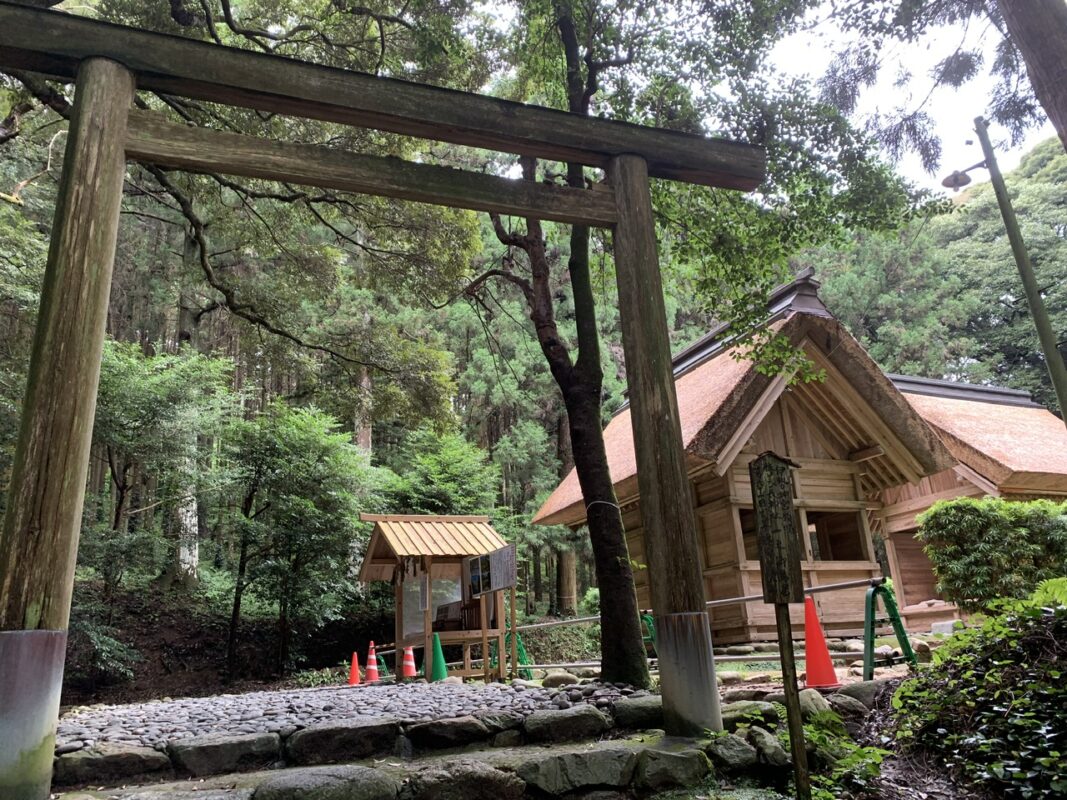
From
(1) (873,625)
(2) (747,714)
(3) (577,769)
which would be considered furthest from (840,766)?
(1) (873,625)

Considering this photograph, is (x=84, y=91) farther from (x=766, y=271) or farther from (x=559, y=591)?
(x=559, y=591)

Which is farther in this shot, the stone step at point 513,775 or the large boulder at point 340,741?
the large boulder at point 340,741

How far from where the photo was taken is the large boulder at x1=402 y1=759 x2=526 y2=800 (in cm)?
336

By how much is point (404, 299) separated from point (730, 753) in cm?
1023

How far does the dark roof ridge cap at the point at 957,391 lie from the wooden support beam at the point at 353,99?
41.0ft

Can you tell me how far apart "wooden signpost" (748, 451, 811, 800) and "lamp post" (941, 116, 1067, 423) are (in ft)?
15.3

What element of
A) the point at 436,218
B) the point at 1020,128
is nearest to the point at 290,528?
the point at 436,218

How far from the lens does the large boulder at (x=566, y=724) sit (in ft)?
14.0

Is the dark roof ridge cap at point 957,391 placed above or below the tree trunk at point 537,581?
above

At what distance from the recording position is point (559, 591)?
20.5m

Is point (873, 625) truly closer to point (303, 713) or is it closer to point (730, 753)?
point (730, 753)

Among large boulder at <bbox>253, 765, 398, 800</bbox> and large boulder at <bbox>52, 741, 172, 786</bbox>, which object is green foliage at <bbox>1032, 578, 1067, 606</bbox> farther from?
large boulder at <bbox>52, 741, 172, 786</bbox>

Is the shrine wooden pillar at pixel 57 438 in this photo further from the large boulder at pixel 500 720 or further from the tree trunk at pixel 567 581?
the tree trunk at pixel 567 581

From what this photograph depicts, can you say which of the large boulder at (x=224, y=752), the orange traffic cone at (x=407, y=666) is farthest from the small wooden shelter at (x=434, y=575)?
the large boulder at (x=224, y=752)
